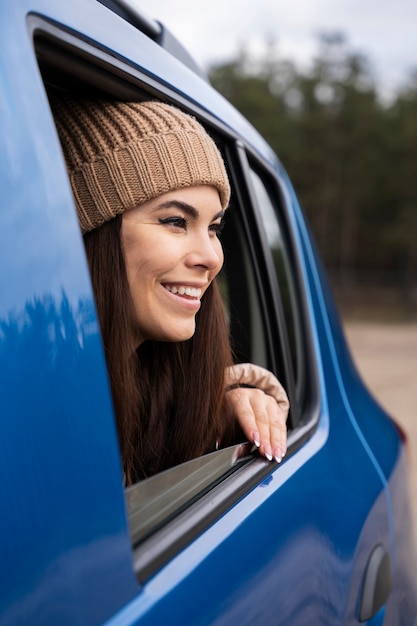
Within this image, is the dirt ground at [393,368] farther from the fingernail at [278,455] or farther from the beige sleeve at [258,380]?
the fingernail at [278,455]

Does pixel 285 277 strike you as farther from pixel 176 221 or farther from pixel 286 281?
pixel 176 221

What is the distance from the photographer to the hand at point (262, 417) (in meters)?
1.63

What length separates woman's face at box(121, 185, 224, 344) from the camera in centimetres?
143

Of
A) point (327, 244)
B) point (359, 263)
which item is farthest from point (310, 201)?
point (359, 263)

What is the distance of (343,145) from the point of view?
3472 centimetres

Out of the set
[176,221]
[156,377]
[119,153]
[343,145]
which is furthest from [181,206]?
[343,145]

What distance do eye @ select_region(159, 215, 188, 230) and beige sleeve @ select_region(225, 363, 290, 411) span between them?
496 millimetres

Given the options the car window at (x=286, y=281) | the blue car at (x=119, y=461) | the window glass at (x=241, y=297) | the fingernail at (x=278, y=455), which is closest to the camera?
the blue car at (x=119, y=461)

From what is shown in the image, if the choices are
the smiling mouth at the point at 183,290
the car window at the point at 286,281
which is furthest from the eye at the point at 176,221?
the car window at the point at 286,281

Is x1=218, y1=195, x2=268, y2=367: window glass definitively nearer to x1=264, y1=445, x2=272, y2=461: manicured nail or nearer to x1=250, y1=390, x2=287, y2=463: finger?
x1=250, y1=390, x2=287, y2=463: finger

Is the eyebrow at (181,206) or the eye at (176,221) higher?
the eyebrow at (181,206)

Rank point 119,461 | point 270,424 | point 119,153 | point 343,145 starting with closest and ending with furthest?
1. point 119,461
2. point 119,153
3. point 270,424
4. point 343,145

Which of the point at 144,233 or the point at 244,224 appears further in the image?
the point at 244,224

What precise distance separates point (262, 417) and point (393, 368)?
1186 cm
